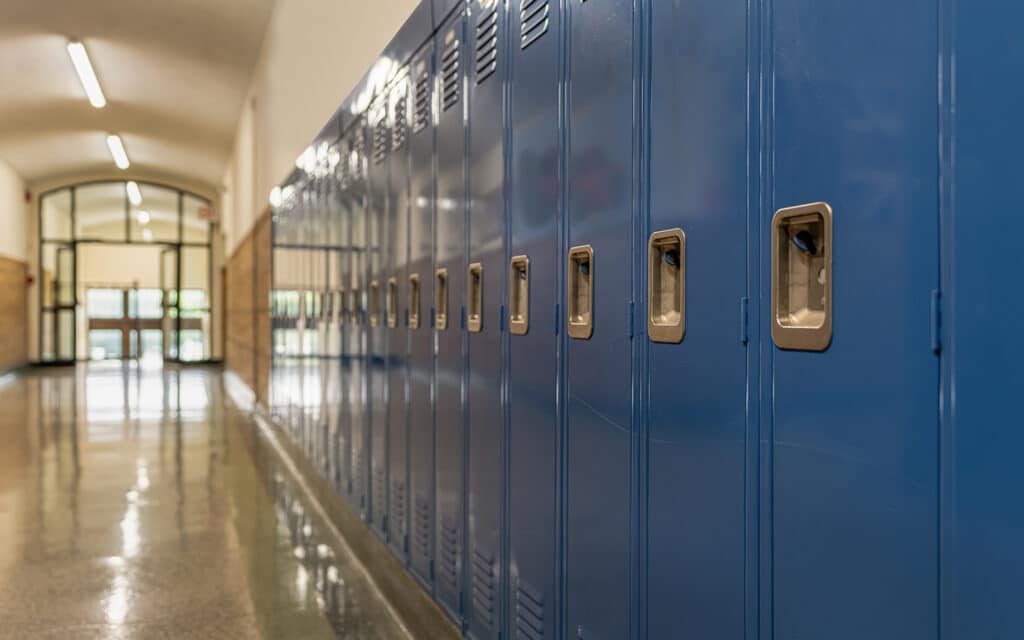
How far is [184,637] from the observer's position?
11.2 ft

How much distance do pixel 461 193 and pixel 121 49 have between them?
10556 mm

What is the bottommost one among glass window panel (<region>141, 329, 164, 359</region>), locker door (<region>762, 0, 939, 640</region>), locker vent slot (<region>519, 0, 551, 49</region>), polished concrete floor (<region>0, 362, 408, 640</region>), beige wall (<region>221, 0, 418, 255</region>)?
polished concrete floor (<region>0, 362, 408, 640</region>)

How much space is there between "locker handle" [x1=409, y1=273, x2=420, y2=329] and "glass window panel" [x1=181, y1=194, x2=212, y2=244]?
18664 mm

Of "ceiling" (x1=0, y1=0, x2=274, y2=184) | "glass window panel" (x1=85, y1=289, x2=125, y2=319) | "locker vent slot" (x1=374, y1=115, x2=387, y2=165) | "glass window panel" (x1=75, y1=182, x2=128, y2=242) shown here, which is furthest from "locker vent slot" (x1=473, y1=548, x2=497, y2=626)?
"glass window panel" (x1=85, y1=289, x2=125, y2=319)

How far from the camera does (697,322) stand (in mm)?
1629

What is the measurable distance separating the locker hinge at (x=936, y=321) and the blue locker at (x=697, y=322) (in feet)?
1.39

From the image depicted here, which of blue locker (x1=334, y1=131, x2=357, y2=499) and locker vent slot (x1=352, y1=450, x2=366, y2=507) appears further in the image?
blue locker (x1=334, y1=131, x2=357, y2=499)

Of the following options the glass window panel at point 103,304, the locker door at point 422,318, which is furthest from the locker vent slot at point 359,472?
the glass window panel at point 103,304

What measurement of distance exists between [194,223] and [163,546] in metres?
18.5

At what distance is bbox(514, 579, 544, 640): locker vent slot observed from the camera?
2.40 meters

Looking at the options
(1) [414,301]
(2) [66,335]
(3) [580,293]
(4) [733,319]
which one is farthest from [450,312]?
(2) [66,335]

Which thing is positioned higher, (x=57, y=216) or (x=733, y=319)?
(x=57, y=216)

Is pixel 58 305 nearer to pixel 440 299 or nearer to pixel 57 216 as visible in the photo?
pixel 57 216

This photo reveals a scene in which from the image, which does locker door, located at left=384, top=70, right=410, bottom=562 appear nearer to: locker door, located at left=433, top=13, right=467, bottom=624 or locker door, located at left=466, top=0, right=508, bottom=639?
locker door, located at left=433, top=13, right=467, bottom=624
